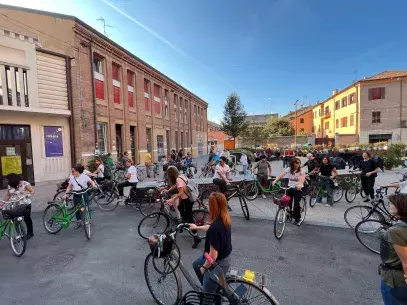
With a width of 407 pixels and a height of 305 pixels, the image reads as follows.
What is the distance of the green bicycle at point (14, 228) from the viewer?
4.28m

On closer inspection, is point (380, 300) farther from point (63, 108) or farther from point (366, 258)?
point (63, 108)

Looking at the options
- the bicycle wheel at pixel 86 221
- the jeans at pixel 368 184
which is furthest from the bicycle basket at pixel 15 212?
the jeans at pixel 368 184

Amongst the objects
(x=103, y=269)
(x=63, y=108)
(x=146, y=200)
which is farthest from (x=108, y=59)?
(x=103, y=269)

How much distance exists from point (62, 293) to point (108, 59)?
14974 mm

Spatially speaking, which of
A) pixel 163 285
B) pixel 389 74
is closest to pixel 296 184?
pixel 163 285

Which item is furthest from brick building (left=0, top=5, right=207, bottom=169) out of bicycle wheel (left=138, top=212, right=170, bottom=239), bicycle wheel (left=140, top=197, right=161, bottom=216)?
bicycle wheel (left=138, top=212, right=170, bottom=239)

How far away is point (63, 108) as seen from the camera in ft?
40.1

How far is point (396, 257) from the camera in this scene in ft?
6.13

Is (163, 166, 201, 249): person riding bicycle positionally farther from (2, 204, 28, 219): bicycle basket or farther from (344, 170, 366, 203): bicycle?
(344, 170, 366, 203): bicycle

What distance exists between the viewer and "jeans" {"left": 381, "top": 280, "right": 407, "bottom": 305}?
181cm

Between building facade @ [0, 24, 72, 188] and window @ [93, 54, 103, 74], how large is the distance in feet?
7.89

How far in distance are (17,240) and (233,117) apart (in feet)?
91.5

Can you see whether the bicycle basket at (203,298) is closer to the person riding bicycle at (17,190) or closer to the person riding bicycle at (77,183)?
the person riding bicycle at (17,190)

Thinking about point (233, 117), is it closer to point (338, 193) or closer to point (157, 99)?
point (157, 99)
